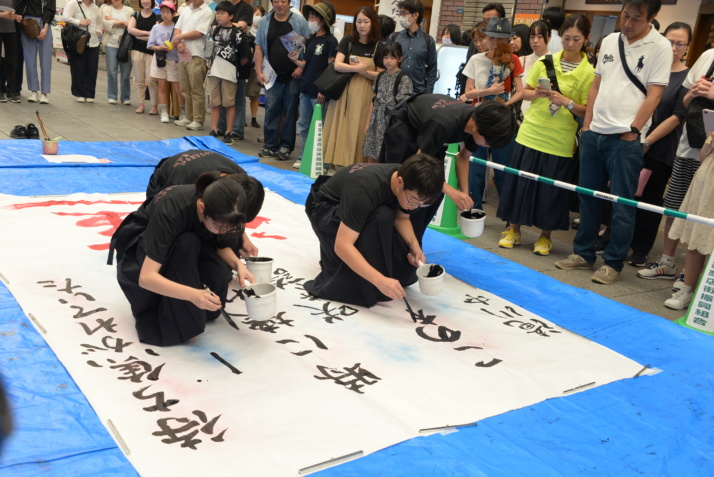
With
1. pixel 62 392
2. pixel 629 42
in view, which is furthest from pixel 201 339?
pixel 629 42

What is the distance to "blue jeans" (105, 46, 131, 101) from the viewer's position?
809cm

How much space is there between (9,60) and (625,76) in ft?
20.8

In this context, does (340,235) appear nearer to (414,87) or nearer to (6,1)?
(414,87)

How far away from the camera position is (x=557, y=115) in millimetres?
4164

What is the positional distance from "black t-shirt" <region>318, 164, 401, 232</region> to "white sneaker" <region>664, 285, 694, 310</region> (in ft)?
5.29

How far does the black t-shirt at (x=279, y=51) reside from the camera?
6188 mm

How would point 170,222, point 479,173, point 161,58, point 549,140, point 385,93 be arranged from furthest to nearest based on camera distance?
1. point 161,58
2. point 385,93
3. point 479,173
4. point 549,140
5. point 170,222

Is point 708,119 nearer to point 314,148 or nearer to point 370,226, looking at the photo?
point 370,226

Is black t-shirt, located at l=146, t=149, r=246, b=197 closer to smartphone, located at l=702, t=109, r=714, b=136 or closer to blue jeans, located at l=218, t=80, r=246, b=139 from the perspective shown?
smartphone, located at l=702, t=109, r=714, b=136

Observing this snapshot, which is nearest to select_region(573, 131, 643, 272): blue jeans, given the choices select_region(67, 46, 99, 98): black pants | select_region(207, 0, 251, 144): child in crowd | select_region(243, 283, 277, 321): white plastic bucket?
select_region(243, 283, 277, 321): white plastic bucket

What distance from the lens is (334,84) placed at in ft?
18.2

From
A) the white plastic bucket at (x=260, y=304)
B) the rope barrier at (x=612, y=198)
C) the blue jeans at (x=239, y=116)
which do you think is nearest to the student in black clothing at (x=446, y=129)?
the rope barrier at (x=612, y=198)

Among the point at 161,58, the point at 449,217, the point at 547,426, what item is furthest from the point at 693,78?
the point at 161,58

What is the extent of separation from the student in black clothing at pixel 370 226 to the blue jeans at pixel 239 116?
13.2 feet
